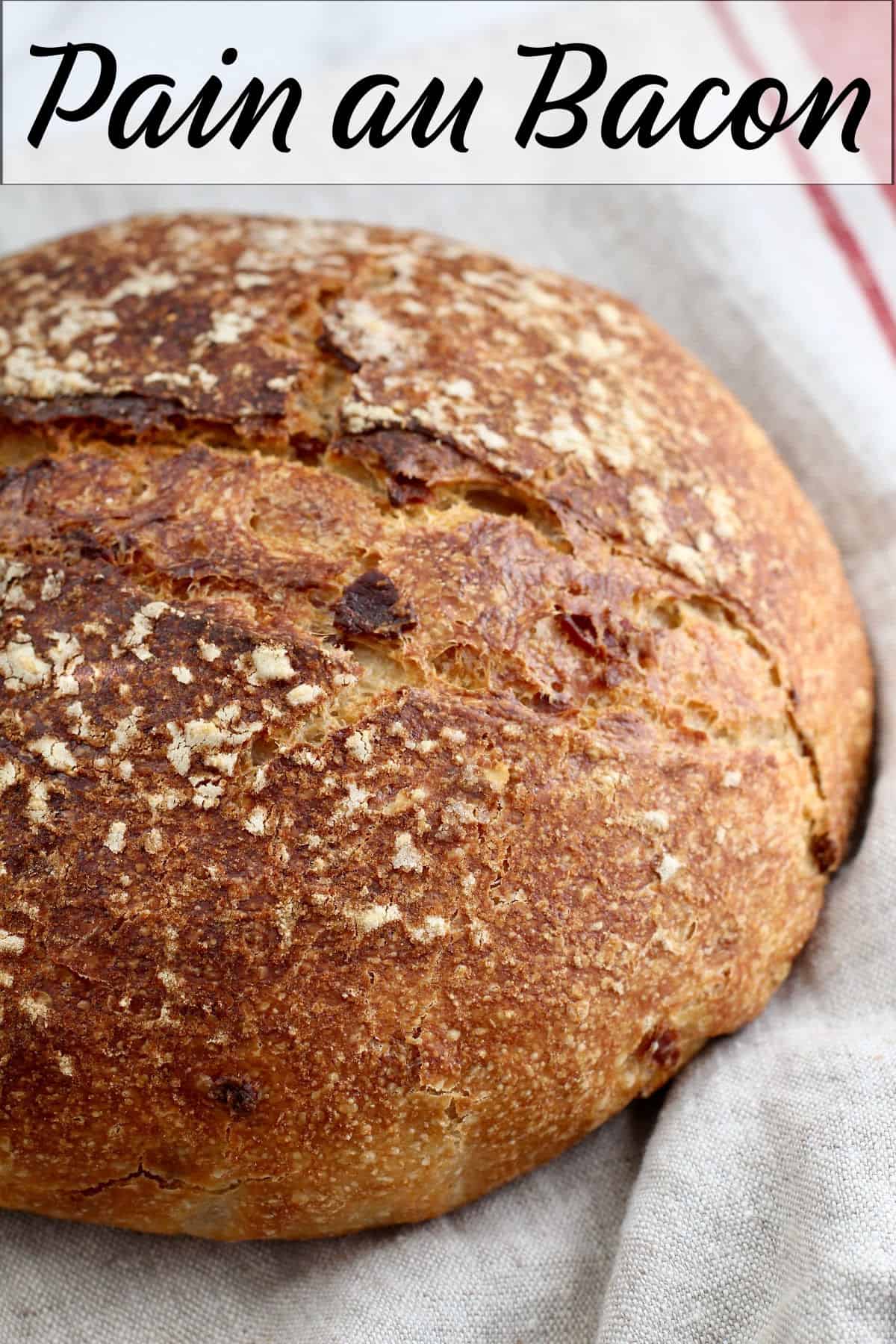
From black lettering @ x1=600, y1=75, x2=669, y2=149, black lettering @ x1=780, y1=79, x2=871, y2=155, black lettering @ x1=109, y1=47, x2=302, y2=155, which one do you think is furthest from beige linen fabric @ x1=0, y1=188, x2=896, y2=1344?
black lettering @ x1=109, y1=47, x2=302, y2=155

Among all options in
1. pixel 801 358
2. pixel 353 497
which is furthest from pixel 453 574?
pixel 801 358

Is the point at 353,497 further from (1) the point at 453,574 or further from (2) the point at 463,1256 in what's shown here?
(2) the point at 463,1256

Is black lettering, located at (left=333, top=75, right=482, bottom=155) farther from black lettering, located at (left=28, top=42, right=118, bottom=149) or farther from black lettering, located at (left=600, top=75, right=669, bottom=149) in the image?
black lettering, located at (left=28, top=42, right=118, bottom=149)

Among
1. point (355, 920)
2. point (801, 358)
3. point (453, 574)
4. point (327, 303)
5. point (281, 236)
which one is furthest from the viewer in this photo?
point (801, 358)

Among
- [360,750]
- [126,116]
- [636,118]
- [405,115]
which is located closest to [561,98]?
[636,118]

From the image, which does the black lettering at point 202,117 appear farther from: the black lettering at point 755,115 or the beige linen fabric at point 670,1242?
the beige linen fabric at point 670,1242

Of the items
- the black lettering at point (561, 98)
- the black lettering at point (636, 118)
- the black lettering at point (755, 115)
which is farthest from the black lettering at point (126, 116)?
the black lettering at point (755, 115)
